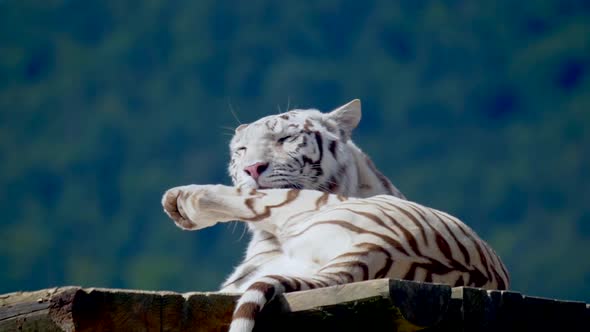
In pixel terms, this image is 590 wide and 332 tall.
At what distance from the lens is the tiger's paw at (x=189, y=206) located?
2863mm

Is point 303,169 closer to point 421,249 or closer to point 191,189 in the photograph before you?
point 191,189

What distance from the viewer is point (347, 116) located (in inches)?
161

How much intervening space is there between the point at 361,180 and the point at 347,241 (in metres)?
1.55

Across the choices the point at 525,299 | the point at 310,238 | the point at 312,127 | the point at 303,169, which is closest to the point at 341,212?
the point at 310,238

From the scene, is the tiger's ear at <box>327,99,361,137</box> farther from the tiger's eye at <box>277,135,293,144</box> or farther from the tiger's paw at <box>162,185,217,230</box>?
the tiger's paw at <box>162,185,217,230</box>

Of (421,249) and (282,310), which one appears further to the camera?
(421,249)

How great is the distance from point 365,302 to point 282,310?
0.18m

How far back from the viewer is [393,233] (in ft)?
7.55

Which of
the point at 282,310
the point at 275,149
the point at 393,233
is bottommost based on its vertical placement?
the point at 282,310

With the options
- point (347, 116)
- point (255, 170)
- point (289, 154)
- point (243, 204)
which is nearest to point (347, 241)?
point (243, 204)

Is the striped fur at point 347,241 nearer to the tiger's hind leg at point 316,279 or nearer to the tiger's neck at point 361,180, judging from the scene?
the tiger's hind leg at point 316,279

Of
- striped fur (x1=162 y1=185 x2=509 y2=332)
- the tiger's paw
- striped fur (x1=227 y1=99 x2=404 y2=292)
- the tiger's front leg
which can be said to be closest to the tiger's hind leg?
striped fur (x1=162 y1=185 x2=509 y2=332)

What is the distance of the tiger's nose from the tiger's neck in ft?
1.05

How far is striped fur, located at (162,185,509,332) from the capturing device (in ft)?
7.02
